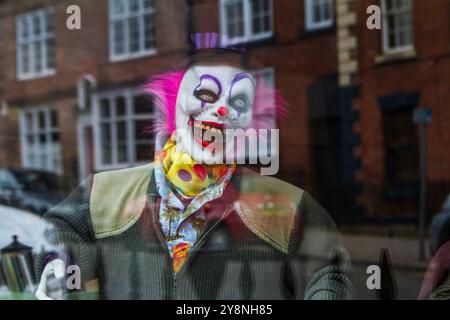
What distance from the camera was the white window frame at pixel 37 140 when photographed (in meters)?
2.63

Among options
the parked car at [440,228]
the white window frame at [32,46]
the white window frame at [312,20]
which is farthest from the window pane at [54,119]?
the parked car at [440,228]

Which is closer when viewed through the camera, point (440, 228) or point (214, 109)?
point (214, 109)

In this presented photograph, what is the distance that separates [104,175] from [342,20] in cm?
98

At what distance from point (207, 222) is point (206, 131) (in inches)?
11.6

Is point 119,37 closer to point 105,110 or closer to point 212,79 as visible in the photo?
point 105,110

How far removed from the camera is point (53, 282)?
2.39 metres

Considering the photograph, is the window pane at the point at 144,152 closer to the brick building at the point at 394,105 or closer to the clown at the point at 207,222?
the clown at the point at 207,222

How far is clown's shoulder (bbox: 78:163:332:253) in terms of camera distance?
88.6 inches

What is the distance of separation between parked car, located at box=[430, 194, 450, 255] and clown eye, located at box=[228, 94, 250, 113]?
0.80 meters

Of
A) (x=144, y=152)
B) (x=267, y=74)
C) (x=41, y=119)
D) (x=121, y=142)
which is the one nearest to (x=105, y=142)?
(x=121, y=142)

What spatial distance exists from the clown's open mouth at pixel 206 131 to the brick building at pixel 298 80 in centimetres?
24

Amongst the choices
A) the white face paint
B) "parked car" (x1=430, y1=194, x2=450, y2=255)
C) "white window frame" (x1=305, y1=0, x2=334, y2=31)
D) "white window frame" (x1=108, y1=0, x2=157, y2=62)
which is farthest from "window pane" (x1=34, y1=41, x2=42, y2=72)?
"parked car" (x1=430, y1=194, x2=450, y2=255)
